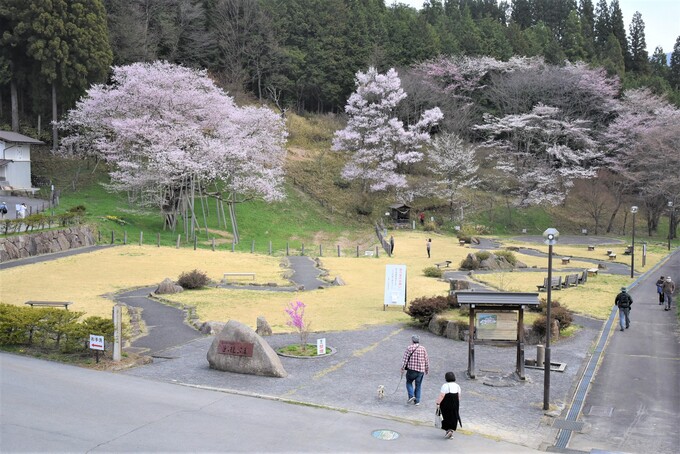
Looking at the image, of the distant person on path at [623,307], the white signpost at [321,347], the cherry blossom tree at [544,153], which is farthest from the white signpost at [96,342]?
the cherry blossom tree at [544,153]

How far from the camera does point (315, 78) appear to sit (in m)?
68.3

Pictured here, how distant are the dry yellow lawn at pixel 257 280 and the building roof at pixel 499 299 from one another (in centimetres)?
621

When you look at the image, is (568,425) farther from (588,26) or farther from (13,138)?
(588,26)

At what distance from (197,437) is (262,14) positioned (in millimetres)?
65401

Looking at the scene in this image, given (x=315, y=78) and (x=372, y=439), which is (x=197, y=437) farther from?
(x=315, y=78)

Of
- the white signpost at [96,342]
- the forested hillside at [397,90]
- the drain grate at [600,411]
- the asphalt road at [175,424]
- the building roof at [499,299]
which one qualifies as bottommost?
the drain grate at [600,411]

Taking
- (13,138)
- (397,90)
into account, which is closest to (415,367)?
(13,138)

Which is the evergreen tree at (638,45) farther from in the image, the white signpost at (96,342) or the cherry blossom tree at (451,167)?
the white signpost at (96,342)

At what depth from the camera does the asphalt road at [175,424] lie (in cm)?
896

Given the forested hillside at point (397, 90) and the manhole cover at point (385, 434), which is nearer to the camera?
the manhole cover at point (385, 434)

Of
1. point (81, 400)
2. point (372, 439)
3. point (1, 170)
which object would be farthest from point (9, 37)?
point (372, 439)

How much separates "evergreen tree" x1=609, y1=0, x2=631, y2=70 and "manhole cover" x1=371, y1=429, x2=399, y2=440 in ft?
265

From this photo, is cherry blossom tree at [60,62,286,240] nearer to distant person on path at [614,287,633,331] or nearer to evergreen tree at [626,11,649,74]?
distant person on path at [614,287,633,331]

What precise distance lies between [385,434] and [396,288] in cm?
1241
